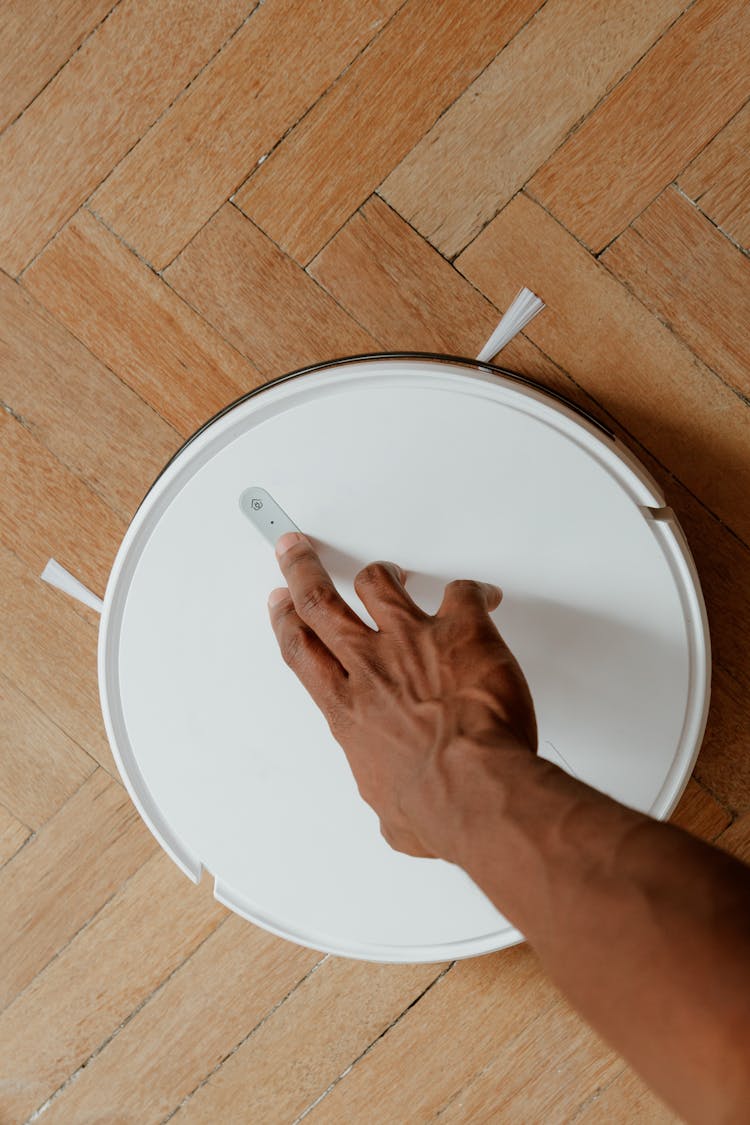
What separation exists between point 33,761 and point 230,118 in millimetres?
648

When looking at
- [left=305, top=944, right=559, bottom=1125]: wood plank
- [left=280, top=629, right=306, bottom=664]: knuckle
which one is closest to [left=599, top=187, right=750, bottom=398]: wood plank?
[left=280, top=629, right=306, bottom=664]: knuckle

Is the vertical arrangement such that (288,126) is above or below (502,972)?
above

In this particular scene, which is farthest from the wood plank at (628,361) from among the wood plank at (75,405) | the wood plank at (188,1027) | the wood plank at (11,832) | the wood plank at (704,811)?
the wood plank at (11,832)

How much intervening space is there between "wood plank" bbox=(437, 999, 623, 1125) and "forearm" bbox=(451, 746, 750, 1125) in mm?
538

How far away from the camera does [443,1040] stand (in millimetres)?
850

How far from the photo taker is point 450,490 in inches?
24.2

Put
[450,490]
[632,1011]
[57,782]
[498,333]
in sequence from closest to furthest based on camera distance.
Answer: [632,1011] < [450,490] < [498,333] < [57,782]

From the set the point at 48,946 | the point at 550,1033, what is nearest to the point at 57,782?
the point at 48,946

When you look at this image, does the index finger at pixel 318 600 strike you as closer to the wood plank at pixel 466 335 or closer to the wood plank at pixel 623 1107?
the wood plank at pixel 466 335

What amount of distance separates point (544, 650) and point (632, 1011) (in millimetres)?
325

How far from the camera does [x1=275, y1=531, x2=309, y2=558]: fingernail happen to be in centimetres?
62

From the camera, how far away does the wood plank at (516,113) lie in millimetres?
738

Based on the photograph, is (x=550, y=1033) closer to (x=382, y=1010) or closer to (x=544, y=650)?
(x=382, y=1010)

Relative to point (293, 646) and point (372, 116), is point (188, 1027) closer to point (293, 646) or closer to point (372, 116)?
point (293, 646)
